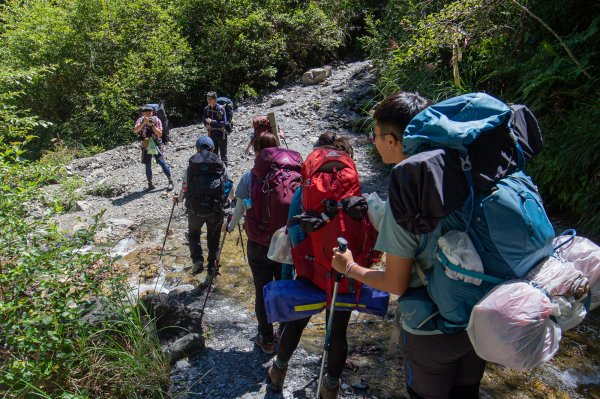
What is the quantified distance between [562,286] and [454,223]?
0.46m

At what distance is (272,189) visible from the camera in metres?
3.62

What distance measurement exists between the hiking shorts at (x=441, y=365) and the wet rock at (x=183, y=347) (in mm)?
2435

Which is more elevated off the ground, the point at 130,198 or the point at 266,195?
the point at 266,195

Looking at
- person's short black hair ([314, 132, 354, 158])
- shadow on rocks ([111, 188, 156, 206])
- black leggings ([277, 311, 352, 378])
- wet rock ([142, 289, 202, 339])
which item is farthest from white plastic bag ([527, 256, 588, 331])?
shadow on rocks ([111, 188, 156, 206])

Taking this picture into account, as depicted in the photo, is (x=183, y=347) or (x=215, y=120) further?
(x=215, y=120)

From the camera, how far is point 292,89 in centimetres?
1539

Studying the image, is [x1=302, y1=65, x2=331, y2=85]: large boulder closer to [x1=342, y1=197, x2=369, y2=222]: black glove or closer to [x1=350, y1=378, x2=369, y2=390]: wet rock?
[x1=350, y1=378, x2=369, y2=390]: wet rock

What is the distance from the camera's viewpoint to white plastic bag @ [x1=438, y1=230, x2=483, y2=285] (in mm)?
1675

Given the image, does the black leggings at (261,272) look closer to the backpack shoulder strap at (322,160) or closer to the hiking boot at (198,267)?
the backpack shoulder strap at (322,160)

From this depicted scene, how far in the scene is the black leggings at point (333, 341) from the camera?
9.66 feet

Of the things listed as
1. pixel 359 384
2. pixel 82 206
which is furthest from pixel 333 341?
pixel 82 206

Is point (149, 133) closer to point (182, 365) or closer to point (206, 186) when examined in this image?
point (206, 186)

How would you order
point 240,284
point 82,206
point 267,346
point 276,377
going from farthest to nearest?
1. point 82,206
2. point 240,284
3. point 267,346
4. point 276,377

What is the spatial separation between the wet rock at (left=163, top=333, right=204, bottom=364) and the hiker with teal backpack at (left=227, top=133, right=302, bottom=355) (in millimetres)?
731
